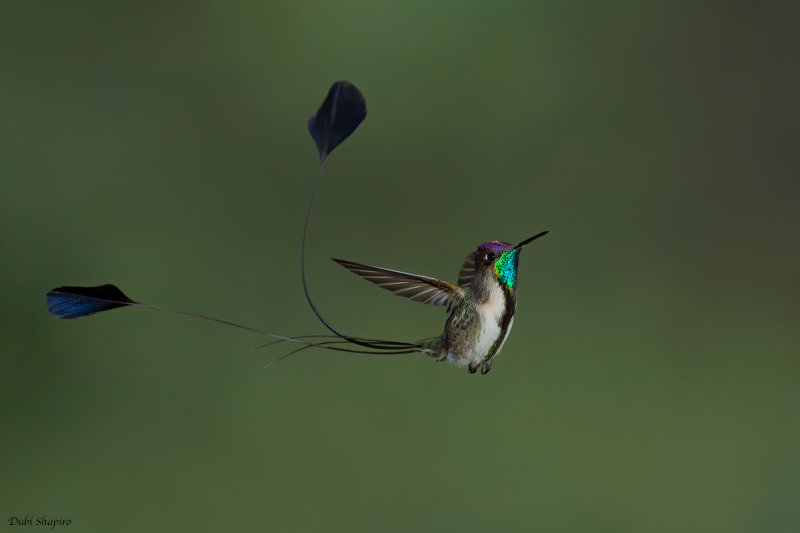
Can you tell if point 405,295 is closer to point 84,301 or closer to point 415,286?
point 415,286

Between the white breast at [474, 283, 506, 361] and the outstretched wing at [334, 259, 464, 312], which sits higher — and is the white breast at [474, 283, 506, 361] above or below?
below

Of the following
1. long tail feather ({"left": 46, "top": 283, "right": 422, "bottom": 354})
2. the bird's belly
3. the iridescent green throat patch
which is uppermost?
the iridescent green throat patch

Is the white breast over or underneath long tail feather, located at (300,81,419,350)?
underneath

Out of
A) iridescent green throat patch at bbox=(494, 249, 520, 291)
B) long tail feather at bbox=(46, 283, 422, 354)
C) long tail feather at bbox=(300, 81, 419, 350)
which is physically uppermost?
long tail feather at bbox=(300, 81, 419, 350)

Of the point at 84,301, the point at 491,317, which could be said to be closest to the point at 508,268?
the point at 491,317

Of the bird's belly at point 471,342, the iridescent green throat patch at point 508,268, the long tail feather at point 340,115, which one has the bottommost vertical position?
the bird's belly at point 471,342

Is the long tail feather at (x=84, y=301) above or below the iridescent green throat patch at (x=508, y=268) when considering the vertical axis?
below

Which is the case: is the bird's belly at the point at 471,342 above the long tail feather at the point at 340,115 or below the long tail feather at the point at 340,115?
Result: below

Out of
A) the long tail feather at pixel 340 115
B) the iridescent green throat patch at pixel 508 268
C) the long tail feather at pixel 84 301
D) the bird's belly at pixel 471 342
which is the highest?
the long tail feather at pixel 340 115
